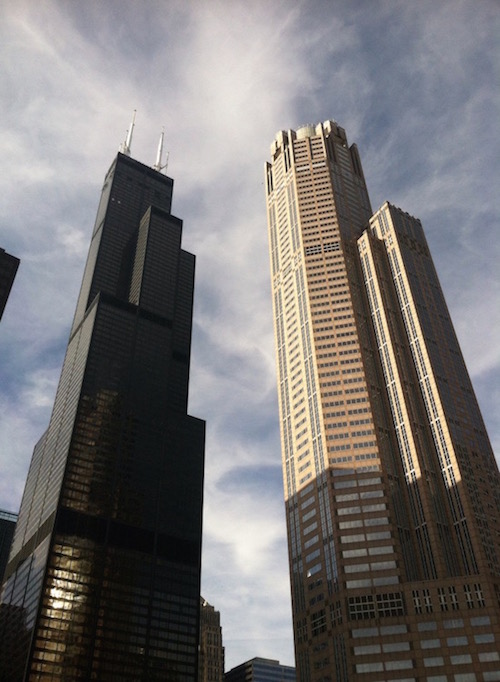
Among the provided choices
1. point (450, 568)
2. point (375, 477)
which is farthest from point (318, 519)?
point (450, 568)

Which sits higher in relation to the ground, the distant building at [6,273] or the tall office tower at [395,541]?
the distant building at [6,273]

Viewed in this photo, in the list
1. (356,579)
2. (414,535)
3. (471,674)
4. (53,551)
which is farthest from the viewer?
(53,551)

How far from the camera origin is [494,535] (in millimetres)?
168875

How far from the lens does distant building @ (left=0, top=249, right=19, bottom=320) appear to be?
141 m

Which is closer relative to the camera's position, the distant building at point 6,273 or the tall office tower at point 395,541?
the distant building at point 6,273

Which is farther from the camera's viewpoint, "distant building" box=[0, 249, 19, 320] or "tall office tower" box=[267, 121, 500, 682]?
"tall office tower" box=[267, 121, 500, 682]

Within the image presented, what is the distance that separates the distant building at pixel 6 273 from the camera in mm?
140750

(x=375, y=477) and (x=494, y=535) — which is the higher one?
(x=375, y=477)

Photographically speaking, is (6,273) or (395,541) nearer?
(6,273)

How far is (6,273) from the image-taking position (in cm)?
14212

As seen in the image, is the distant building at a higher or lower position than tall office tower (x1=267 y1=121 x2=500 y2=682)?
higher

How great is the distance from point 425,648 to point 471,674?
1117 cm

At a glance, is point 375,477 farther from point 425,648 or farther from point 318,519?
point 425,648

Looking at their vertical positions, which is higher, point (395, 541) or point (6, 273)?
point (6, 273)
